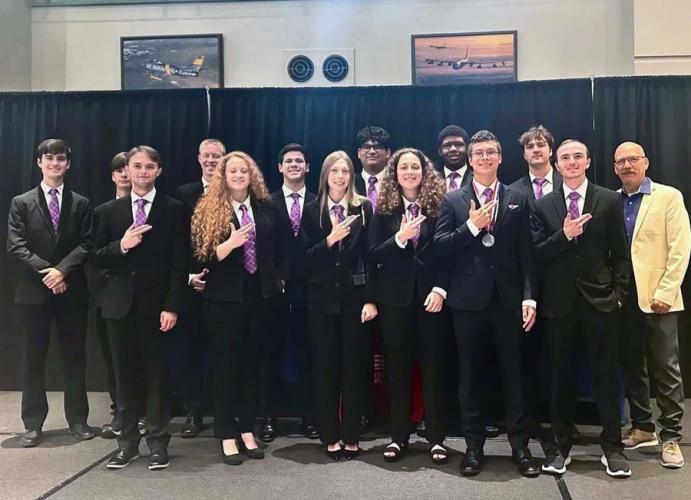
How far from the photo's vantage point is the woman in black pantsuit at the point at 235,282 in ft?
10.2

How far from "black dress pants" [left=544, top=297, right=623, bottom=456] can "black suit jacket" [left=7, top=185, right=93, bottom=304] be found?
288cm

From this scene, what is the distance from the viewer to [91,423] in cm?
397

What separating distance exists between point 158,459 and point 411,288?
1.64 meters

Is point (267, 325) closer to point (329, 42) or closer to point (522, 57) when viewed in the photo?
point (329, 42)

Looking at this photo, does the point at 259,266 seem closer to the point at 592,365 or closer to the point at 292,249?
the point at 292,249

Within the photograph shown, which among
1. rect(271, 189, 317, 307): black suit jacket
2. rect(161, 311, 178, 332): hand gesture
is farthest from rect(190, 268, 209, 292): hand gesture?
rect(271, 189, 317, 307): black suit jacket

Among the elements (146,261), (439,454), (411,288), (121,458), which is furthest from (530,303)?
(121,458)

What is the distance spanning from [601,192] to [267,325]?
6.95 ft

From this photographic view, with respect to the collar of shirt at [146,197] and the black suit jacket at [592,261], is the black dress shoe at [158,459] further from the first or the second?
the black suit jacket at [592,261]

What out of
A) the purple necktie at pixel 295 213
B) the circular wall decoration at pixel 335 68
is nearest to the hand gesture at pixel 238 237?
the purple necktie at pixel 295 213

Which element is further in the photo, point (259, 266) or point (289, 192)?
point (289, 192)

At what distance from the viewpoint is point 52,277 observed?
3.52 m

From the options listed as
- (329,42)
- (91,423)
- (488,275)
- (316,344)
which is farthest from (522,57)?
(91,423)

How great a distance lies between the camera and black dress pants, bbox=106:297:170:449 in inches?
124
